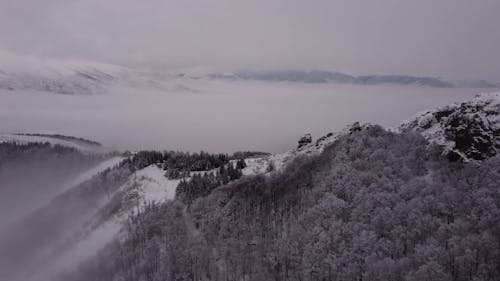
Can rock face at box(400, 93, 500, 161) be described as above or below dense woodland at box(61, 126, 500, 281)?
above

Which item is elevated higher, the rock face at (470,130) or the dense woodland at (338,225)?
the rock face at (470,130)

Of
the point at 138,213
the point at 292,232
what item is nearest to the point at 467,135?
the point at 292,232

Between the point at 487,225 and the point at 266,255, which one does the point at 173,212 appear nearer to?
the point at 266,255

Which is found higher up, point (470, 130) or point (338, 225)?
point (470, 130)

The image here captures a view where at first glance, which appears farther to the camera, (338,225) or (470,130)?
(470,130)

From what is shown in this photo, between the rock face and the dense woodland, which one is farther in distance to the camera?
the rock face
